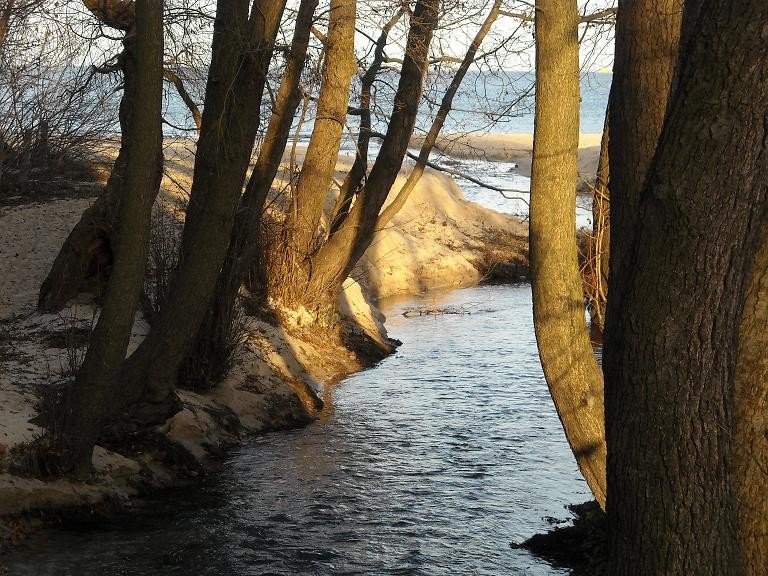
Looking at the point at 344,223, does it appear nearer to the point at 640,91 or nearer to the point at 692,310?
the point at 640,91

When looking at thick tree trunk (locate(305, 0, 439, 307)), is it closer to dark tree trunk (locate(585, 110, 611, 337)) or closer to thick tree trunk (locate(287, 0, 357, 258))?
thick tree trunk (locate(287, 0, 357, 258))

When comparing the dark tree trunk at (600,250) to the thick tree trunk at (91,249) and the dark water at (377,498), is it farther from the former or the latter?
the thick tree trunk at (91,249)

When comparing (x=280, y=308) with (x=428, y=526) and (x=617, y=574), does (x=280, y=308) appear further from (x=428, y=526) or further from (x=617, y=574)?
(x=617, y=574)

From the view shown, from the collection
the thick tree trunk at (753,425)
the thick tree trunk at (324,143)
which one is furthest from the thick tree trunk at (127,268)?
the thick tree trunk at (324,143)

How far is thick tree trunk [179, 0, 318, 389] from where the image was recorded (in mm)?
9188

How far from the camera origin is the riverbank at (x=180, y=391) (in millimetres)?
6781

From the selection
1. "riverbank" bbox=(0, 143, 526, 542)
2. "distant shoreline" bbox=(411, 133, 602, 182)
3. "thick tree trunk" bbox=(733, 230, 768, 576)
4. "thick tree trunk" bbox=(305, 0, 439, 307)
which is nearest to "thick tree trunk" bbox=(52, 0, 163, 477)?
"riverbank" bbox=(0, 143, 526, 542)

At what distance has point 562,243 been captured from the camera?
554cm

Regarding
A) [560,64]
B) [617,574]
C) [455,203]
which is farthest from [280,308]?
[455,203]

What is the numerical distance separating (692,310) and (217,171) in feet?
14.2

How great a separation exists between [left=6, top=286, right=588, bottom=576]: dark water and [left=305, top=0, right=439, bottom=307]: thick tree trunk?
64.9 inches

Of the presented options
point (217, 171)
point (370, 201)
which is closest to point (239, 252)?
point (217, 171)

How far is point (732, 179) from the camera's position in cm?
358

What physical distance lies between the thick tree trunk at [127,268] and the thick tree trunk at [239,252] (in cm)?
251
